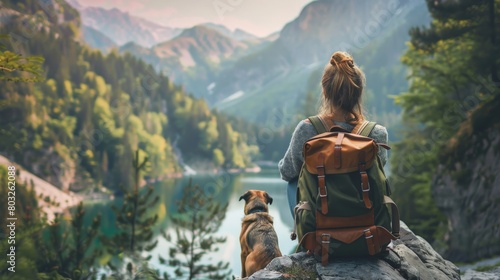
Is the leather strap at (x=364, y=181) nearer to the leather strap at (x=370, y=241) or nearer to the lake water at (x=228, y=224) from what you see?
the leather strap at (x=370, y=241)

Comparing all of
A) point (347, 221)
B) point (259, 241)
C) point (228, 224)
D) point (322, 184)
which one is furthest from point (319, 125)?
point (228, 224)

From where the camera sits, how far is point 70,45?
117250mm

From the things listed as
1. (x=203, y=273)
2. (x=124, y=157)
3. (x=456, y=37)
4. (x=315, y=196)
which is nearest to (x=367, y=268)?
(x=315, y=196)

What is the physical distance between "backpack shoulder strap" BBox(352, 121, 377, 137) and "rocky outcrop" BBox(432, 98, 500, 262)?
9506mm

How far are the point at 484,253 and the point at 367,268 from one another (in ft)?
32.8

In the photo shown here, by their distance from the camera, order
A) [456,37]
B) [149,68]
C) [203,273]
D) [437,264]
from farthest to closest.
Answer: [149,68] → [203,273] → [456,37] → [437,264]

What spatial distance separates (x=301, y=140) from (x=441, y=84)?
55.6 feet

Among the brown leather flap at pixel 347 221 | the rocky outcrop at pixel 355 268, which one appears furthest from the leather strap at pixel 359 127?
the rocky outcrop at pixel 355 268

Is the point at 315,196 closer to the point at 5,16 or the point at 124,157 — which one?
the point at 124,157

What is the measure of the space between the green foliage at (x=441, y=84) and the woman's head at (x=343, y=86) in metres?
12.1

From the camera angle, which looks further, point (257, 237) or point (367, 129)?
point (257, 237)

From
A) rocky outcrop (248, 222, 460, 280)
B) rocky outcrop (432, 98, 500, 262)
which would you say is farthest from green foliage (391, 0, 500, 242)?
rocky outcrop (248, 222, 460, 280)

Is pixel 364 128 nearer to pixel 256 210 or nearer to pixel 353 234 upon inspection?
pixel 353 234

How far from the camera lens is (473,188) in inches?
542
